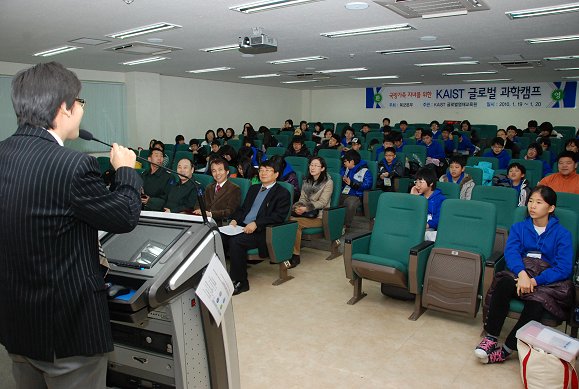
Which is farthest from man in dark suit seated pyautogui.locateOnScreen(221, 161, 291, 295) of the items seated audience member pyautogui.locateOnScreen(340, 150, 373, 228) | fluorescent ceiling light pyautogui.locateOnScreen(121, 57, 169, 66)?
fluorescent ceiling light pyautogui.locateOnScreen(121, 57, 169, 66)

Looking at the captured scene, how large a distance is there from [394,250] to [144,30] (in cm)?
424

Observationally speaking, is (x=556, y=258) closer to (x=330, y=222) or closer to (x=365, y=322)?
(x=365, y=322)

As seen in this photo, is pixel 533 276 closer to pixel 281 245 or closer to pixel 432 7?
pixel 281 245

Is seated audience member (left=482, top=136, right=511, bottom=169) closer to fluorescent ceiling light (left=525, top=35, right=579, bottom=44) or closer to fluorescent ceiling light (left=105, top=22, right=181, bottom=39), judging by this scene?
fluorescent ceiling light (left=525, top=35, right=579, bottom=44)

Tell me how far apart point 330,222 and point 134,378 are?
3.25 metres

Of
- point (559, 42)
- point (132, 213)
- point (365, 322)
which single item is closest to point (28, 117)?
point (132, 213)

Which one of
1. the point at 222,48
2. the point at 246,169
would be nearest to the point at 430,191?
the point at 246,169

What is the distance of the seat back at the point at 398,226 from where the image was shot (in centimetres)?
363

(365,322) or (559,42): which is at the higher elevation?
(559,42)

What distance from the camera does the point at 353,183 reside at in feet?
19.0

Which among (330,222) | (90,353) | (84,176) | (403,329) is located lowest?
(403,329)

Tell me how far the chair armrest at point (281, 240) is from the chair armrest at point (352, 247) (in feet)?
2.17

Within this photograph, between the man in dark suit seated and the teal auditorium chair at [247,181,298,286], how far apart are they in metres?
0.08

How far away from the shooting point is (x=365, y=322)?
11.2 ft
